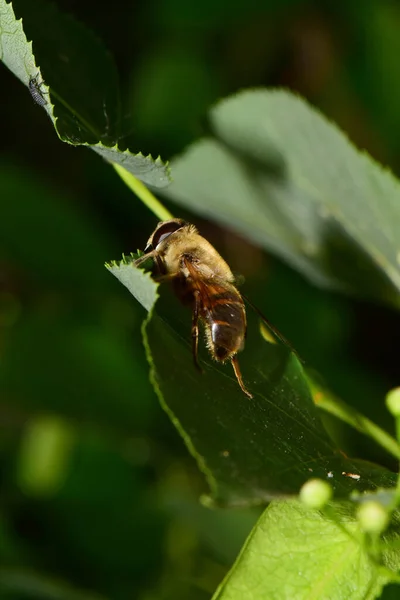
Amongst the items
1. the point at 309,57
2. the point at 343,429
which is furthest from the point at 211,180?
the point at 309,57

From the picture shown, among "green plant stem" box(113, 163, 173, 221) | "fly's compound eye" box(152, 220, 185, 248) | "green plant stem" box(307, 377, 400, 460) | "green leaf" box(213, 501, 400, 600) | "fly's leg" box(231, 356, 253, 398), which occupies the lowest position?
"green leaf" box(213, 501, 400, 600)

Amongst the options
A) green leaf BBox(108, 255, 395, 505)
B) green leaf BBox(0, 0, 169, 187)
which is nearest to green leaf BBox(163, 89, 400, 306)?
green leaf BBox(0, 0, 169, 187)

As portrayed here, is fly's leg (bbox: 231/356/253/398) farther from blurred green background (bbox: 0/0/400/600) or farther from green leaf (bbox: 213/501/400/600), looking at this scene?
blurred green background (bbox: 0/0/400/600)

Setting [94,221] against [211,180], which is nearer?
[211,180]

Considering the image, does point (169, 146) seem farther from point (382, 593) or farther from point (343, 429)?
point (382, 593)

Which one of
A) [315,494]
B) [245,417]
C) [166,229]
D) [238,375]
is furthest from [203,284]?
[315,494]

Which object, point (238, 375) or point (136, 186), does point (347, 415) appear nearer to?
point (238, 375)

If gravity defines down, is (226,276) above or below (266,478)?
above
